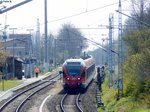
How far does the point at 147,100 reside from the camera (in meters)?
23.9

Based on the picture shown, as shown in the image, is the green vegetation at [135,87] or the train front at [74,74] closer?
the green vegetation at [135,87]

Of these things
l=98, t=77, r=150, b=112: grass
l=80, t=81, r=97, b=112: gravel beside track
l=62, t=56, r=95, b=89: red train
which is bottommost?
l=80, t=81, r=97, b=112: gravel beside track

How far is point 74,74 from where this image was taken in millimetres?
37656

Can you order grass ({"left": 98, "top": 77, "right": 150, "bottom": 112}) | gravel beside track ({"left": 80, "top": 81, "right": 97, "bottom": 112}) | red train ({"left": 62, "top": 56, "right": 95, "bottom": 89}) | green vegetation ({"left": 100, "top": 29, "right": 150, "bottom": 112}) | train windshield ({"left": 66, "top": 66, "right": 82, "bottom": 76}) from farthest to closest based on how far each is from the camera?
train windshield ({"left": 66, "top": 66, "right": 82, "bottom": 76}) < red train ({"left": 62, "top": 56, "right": 95, "bottom": 89}) < gravel beside track ({"left": 80, "top": 81, "right": 97, "bottom": 112}) < green vegetation ({"left": 100, "top": 29, "right": 150, "bottom": 112}) < grass ({"left": 98, "top": 77, "right": 150, "bottom": 112})

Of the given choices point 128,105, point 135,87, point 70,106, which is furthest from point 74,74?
point 128,105

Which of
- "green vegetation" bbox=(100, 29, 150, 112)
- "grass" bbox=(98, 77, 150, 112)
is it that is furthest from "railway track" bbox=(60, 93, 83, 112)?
"green vegetation" bbox=(100, 29, 150, 112)

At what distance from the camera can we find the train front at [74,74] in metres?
37.5

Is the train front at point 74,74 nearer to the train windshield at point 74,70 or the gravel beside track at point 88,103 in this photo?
the train windshield at point 74,70

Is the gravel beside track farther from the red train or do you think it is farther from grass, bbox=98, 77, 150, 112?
the red train

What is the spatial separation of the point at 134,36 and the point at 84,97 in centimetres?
621

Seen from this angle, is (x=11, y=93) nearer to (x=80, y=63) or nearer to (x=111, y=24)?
(x=80, y=63)

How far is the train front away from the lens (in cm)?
3747

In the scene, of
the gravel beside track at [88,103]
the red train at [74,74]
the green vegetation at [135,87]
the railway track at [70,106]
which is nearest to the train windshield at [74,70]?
the red train at [74,74]

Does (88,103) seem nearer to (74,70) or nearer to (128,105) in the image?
(128,105)
